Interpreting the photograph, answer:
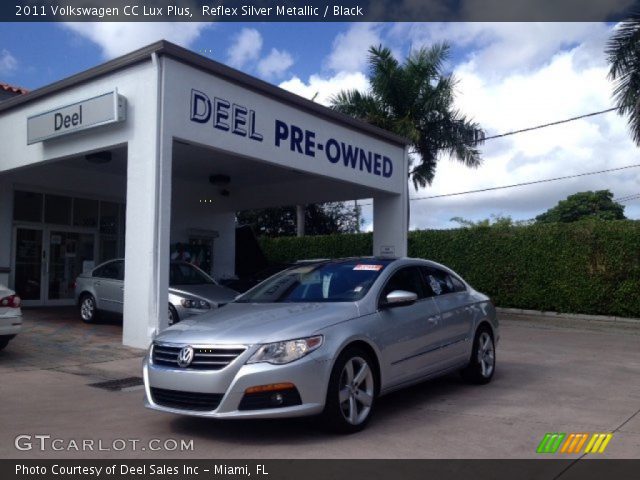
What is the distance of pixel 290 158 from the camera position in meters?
13.0

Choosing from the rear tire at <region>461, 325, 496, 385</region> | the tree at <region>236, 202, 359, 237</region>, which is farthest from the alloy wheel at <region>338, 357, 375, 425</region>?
the tree at <region>236, 202, 359, 237</region>

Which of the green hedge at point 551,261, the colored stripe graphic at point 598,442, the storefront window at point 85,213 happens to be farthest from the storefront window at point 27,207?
the colored stripe graphic at point 598,442

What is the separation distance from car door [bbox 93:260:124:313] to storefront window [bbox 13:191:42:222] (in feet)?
12.0

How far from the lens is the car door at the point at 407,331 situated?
19.5 ft

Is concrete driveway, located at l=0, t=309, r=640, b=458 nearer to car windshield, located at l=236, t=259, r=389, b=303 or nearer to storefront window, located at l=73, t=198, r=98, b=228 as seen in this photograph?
car windshield, located at l=236, t=259, r=389, b=303

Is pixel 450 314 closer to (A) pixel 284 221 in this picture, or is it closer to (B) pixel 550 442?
(B) pixel 550 442

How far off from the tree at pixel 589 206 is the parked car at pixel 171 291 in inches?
1726

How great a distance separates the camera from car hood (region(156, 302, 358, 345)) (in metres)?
5.16

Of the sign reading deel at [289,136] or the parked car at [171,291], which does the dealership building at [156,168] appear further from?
the parked car at [171,291]

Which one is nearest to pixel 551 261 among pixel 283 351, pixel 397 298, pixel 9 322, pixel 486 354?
pixel 486 354

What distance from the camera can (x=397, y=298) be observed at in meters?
5.97

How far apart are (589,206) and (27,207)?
156 feet
